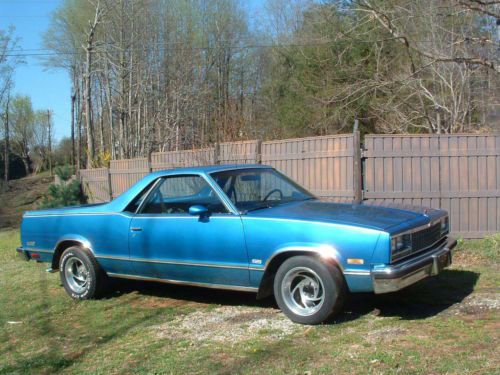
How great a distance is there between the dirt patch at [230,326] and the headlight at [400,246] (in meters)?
1.12

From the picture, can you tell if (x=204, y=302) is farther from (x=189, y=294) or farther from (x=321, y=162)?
(x=321, y=162)

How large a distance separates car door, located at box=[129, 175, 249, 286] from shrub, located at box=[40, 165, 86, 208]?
42.9ft

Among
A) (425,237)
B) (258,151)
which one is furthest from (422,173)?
(425,237)

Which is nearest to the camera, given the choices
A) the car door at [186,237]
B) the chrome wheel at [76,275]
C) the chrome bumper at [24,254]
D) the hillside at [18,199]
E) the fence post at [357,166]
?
the car door at [186,237]

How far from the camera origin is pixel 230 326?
5422mm

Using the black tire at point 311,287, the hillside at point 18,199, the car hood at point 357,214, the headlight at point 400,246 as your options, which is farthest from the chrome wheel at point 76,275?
the hillside at point 18,199

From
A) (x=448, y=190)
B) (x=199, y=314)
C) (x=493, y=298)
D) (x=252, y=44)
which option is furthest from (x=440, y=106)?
(x=252, y=44)

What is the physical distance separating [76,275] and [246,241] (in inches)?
111

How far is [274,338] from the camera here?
4898 mm

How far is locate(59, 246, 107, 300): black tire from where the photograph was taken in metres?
Answer: 6.71

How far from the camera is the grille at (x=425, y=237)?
201 inches

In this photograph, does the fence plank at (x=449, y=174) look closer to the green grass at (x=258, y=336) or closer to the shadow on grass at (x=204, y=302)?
the green grass at (x=258, y=336)

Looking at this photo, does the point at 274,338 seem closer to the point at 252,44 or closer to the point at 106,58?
the point at 106,58

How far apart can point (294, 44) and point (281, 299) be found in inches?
757
